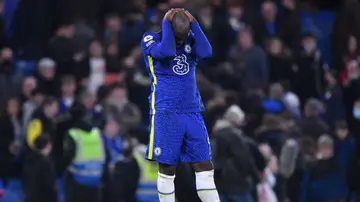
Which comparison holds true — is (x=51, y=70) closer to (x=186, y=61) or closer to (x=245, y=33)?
(x=245, y=33)

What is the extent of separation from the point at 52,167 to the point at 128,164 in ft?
3.44

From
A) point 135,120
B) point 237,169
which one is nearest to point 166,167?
point 237,169

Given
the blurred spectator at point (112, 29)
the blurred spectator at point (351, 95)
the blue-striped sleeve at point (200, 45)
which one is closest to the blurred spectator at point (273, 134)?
the blurred spectator at point (351, 95)

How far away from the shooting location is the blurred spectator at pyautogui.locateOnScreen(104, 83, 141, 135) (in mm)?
15883

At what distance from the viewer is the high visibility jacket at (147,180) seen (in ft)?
48.5

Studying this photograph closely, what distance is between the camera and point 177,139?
10.1 meters

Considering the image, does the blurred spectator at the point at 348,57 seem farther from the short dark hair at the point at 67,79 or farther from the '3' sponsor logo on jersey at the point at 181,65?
the '3' sponsor logo on jersey at the point at 181,65

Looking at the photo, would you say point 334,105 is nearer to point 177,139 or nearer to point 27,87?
point 27,87

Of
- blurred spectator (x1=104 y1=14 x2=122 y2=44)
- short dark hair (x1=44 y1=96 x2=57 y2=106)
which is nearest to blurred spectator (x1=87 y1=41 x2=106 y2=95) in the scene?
blurred spectator (x1=104 y1=14 x2=122 y2=44)

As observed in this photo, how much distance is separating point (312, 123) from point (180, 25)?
6816mm

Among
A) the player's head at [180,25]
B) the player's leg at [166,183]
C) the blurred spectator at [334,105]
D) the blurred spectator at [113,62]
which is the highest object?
the player's head at [180,25]

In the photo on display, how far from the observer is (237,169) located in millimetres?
14430

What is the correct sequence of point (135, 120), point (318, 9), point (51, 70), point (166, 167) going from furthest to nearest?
1. point (318, 9)
2. point (51, 70)
3. point (135, 120)
4. point (166, 167)

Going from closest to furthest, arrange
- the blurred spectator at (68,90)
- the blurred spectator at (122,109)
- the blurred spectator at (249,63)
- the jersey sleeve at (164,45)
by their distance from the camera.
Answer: the jersey sleeve at (164,45), the blurred spectator at (122,109), the blurred spectator at (68,90), the blurred spectator at (249,63)
